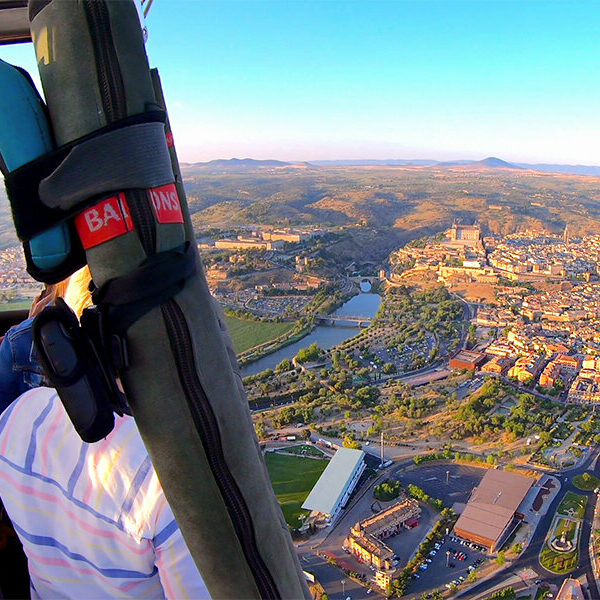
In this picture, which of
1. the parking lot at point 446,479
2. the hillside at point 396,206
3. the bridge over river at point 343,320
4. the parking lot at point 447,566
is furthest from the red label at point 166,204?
the hillside at point 396,206

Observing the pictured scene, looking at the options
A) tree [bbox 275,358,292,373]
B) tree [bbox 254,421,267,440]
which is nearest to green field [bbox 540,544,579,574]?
tree [bbox 254,421,267,440]

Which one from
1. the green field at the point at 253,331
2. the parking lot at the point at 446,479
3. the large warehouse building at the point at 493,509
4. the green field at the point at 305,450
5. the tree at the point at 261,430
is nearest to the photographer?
the large warehouse building at the point at 493,509

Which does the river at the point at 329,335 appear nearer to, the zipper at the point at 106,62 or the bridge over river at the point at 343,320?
the bridge over river at the point at 343,320

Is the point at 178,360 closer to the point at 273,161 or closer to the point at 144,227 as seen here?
the point at 144,227

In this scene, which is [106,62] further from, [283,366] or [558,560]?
[283,366]

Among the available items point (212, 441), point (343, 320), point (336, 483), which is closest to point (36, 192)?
point (212, 441)

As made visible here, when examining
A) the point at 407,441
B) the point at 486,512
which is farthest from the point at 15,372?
the point at 407,441
